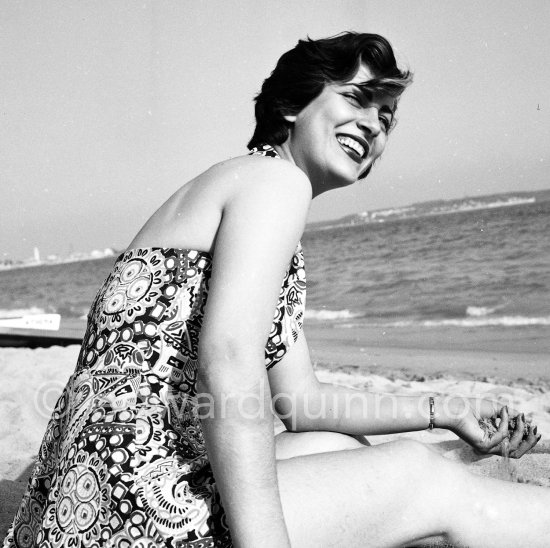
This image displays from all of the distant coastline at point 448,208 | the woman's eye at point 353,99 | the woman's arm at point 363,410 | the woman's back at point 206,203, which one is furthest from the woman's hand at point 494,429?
the distant coastline at point 448,208

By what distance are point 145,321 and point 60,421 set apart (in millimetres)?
301

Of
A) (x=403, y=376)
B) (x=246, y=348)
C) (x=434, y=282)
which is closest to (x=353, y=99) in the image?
(x=246, y=348)

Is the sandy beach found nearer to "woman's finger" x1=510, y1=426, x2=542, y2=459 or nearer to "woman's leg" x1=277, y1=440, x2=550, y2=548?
"woman's finger" x1=510, y1=426, x2=542, y2=459

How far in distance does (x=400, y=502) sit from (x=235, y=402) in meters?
0.39

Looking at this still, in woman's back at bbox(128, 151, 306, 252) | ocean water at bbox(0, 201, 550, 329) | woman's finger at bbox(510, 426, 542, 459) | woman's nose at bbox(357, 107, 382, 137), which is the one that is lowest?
ocean water at bbox(0, 201, 550, 329)

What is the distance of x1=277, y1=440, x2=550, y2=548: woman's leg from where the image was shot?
1143mm

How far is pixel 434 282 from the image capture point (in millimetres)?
12242

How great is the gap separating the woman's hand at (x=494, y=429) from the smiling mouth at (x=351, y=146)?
0.77 meters

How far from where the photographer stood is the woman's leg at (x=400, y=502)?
1.14 metres

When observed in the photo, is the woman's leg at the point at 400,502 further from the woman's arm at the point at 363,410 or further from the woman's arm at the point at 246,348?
the woman's arm at the point at 363,410

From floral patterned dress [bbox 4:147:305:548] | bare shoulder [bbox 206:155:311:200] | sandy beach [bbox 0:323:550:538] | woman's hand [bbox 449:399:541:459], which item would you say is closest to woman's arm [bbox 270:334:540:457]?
woman's hand [bbox 449:399:541:459]

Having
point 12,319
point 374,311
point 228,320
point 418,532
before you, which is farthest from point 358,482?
point 374,311

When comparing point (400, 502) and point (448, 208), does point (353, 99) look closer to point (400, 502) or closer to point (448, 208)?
point (400, 502)

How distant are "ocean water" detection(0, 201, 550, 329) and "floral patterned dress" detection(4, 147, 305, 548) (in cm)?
734
